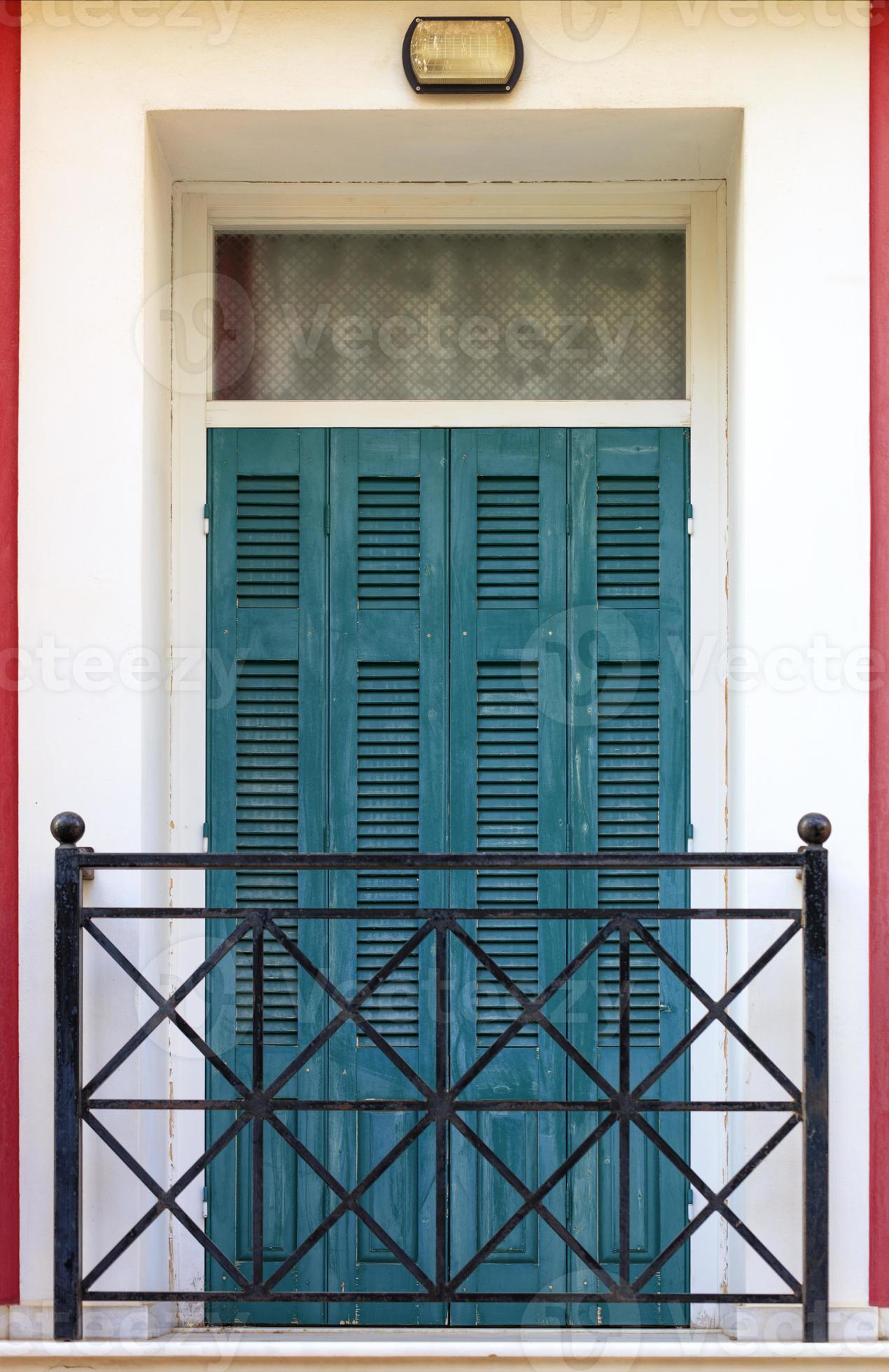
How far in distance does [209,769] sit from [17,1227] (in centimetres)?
134

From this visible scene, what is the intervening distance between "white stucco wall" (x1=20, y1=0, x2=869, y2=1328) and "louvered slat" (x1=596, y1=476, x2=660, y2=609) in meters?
0.39

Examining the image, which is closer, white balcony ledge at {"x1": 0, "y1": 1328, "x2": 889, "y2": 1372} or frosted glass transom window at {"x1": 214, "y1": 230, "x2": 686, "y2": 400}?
white balcony ledge at {"x1": 0, "y1": 1328, "x2": 889, "y2": 1372}

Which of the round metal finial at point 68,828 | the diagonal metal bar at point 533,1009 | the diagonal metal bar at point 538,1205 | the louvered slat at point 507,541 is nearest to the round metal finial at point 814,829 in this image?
the diagonal metal bar at point 533,1009

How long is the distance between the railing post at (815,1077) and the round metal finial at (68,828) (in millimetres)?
1756

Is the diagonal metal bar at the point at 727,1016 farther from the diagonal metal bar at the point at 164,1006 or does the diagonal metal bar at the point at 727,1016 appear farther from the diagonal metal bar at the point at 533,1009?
the diagonal metal bar at the point at 164,1006

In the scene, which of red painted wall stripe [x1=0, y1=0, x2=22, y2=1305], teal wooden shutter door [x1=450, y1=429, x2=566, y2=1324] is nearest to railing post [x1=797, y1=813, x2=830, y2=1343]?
teal wooden shutter door [x1=450, y1=429, x2=566, y2=1324]

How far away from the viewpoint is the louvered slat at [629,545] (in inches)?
150

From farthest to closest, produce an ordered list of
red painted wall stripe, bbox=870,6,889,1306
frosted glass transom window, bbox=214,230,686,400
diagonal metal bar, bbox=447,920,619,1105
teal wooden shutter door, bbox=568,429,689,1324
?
frosted glass transom window, bbox=214,230,686,400 → teal wooden shutter door, bbox=568,429,689,1324 → red painted wall stripe, bbox=870,6,889,1306 → diagonal metal bar, bbox=447,920,619,1105

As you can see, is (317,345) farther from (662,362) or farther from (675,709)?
(675,709)

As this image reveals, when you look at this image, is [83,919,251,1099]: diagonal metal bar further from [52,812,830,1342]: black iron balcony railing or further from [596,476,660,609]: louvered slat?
[596,476,660,609]: louvered slat

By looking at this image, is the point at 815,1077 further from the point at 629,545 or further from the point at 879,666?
the point at 629,545

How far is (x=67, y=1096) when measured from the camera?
3.11 metres

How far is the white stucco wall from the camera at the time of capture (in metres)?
3.37

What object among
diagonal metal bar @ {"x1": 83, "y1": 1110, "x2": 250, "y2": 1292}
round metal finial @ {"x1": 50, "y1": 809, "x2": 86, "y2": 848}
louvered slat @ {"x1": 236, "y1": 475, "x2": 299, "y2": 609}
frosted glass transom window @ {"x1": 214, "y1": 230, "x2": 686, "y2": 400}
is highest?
frosted glass transom window @ {"x1": 214, "y1": 230, "x2": 686, "y2": 400}
